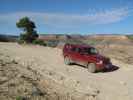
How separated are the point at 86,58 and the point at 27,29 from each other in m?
32.3

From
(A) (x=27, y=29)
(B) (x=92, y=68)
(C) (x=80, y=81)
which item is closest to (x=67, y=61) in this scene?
(B) (x=92, y=68)

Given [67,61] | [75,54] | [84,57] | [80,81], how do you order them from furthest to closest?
[67,61] < [75,54] < [84,57] < [80,81]

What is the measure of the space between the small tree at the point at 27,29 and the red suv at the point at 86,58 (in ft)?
94.0

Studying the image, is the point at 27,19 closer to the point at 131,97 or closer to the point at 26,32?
the point at 26,32

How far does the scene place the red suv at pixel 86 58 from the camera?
725 inches

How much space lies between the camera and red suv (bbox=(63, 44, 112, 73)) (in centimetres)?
1842

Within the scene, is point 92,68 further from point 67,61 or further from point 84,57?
point 67,61

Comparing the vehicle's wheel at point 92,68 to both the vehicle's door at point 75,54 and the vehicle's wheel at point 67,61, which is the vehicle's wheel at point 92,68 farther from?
the vehicle's wheel at point 67,61

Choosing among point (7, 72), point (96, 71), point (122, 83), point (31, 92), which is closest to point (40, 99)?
point (31, 92)

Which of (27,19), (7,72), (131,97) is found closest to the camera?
(131,97)

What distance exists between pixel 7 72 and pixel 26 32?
120 ft

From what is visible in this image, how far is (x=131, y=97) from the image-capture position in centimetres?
1273

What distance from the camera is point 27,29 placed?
163 ft

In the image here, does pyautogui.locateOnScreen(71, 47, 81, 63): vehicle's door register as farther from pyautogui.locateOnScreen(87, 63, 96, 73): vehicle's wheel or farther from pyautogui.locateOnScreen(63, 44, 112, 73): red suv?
pyautogui.locateOnScreen(87, 63, 96, 73): vehicle's wheel
